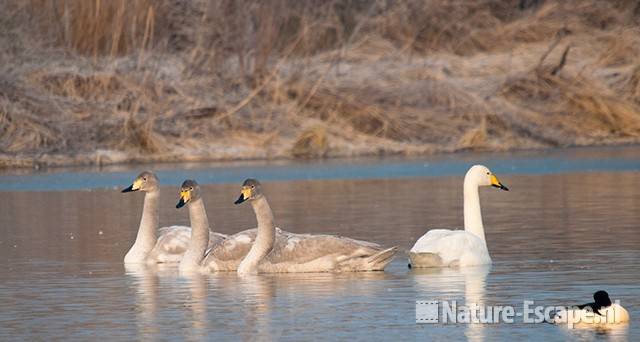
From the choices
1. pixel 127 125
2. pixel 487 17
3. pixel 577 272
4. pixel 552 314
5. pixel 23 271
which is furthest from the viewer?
pixel 487 17

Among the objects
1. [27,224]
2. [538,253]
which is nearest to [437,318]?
[538,253]

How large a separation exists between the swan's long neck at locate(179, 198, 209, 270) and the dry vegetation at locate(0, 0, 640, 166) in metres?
14.3

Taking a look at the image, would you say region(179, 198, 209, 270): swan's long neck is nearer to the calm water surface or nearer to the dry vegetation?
the calm water surface

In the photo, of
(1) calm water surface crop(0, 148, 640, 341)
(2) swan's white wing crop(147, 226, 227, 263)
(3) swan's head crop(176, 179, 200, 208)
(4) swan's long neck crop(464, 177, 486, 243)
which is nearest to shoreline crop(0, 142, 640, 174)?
(1) calm water surface crop(0, 148, 640, 341)

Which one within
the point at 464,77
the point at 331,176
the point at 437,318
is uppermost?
the point at 464,77

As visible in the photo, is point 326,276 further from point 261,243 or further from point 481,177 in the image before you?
point 481,177

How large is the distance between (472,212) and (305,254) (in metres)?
1.49

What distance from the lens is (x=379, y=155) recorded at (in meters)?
28.4

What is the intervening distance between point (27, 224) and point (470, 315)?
8.58 m

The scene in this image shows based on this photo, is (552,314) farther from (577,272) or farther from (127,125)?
(127,125)

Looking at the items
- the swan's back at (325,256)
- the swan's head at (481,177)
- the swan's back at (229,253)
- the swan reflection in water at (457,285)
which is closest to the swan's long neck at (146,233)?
the swan's back at (229,253)

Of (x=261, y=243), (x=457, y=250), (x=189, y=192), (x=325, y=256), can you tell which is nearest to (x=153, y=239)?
(x=189, y=192)

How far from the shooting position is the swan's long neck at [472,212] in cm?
1304

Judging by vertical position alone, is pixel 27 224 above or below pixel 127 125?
below
